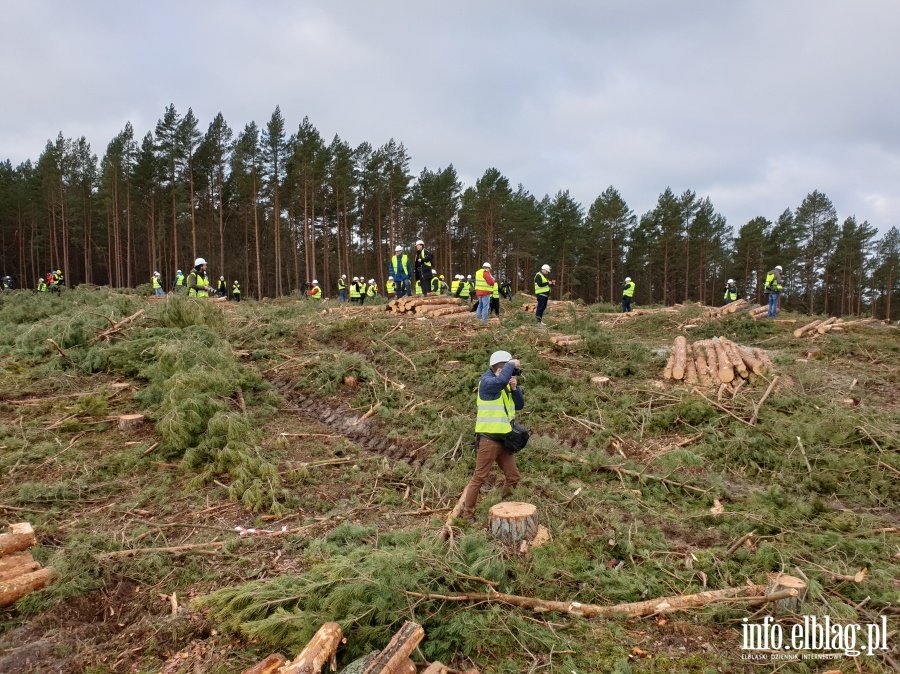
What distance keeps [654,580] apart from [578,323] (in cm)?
933

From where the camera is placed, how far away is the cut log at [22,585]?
370 cm

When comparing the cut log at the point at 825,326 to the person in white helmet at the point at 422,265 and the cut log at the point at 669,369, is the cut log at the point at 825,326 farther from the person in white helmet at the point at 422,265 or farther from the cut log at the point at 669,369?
the person in white helmet at the point at 422,265

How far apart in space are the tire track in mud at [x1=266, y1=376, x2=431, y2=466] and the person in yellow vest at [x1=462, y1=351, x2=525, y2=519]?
5.55 ft

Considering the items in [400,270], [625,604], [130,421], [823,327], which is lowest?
[625,604]

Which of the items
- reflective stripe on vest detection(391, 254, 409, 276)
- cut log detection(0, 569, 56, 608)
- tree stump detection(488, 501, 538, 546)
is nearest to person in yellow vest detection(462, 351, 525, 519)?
tree stump detection(488, 501, 538, 546)

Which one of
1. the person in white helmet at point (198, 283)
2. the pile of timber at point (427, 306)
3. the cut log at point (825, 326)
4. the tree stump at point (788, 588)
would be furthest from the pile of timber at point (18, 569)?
the cut log at point (825, 326)

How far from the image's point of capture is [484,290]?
44.4 feet

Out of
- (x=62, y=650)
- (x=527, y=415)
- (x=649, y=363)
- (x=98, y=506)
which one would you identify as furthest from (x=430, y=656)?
(x=649, y=363)

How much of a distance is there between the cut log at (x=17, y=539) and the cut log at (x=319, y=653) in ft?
9.77

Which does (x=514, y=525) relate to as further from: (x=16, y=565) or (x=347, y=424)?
(x=347, y=424)

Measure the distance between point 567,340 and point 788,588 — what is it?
25.8 ft

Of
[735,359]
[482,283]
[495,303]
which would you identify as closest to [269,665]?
[735,359]

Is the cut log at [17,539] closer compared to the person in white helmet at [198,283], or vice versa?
the cut log at [17,539]

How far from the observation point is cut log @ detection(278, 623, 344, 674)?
9.33 ft
